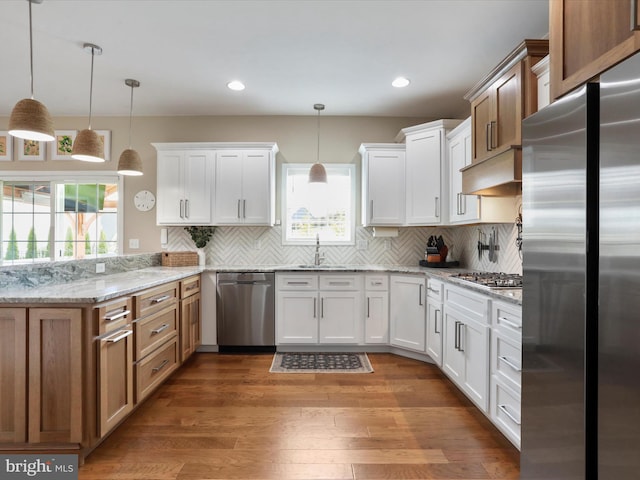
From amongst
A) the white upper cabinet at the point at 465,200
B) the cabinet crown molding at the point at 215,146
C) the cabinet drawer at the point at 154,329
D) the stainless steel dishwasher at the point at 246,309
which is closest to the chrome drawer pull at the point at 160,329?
the cabinet drawer at the point at 154,329

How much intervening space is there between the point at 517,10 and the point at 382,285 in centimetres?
263

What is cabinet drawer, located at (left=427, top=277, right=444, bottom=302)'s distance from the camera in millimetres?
3184

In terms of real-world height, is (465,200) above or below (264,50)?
below

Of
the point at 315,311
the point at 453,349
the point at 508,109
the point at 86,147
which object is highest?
the point at 508,109

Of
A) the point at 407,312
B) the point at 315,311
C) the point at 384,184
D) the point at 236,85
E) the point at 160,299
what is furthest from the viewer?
the point at 384,184

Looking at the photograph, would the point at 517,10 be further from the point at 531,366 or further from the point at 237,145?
the point at 237,145

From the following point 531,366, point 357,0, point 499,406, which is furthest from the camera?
point 357,0

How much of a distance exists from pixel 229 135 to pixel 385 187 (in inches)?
83.5

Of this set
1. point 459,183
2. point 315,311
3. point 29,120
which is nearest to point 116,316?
point 29,120

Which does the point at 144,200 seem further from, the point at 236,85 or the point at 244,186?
the point at 236,85

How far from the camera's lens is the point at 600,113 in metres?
1.04

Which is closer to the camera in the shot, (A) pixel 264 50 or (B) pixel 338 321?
(A) pixel 264 50

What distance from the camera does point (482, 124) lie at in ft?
9.05

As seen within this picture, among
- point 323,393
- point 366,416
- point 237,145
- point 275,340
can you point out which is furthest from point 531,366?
point 237,145
